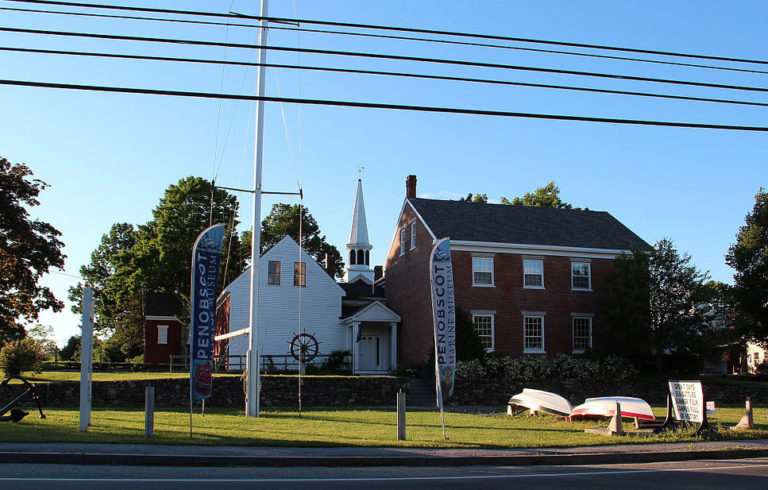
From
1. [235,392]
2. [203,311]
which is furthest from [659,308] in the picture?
[203,311]

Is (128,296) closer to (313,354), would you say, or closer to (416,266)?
(313,354)

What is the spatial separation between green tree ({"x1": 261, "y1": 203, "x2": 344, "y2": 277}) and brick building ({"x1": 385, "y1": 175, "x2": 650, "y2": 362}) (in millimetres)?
29827

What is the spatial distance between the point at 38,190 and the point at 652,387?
32050 millimetres

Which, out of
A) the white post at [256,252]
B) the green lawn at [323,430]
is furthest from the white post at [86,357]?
the white post at [256,252]

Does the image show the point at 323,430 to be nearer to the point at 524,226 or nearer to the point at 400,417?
the point at 400,417

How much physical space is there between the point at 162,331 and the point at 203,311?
38764 mm

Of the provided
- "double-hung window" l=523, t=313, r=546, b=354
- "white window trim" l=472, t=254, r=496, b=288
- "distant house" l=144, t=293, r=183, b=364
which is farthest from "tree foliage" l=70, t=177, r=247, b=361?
"double-hung window" l=523, t=313, r=546, b=354

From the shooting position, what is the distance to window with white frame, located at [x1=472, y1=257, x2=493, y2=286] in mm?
33784

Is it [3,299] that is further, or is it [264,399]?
[3,299]

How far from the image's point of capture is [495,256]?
112 feet

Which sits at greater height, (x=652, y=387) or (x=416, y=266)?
(x=416, y=266)

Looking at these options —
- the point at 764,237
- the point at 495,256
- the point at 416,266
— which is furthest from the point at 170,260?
the point at 764,237

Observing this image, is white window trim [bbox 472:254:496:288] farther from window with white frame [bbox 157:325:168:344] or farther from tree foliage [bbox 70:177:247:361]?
window with white frame [bbox 157:325:168:344]

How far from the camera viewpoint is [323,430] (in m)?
16.4
